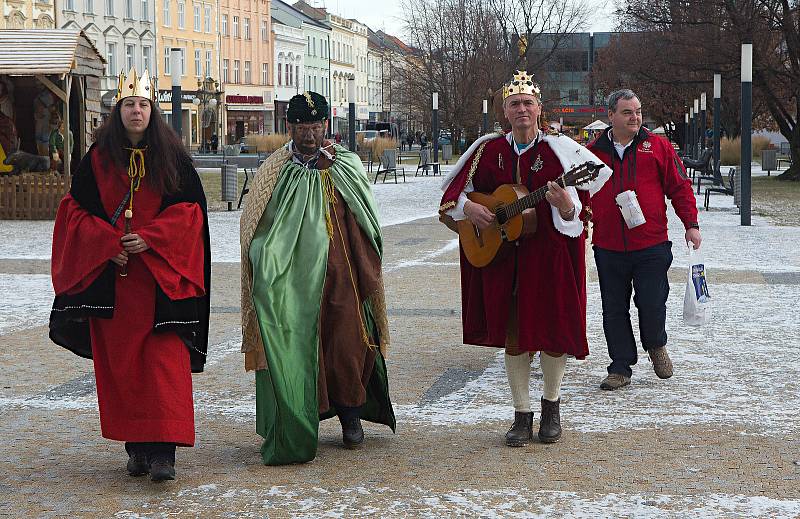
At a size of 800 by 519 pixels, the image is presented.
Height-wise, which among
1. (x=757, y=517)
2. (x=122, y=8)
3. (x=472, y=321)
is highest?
(x=122, y=8)

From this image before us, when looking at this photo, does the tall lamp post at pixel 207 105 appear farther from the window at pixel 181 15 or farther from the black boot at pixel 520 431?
the black boot at pixel 520 431

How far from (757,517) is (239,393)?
3.53 meters

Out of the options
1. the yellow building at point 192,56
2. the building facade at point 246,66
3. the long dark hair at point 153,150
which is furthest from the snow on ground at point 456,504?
the building facade at point 246,66

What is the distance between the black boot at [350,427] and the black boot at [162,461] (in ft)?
3.09

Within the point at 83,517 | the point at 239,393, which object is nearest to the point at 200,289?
the point at 83,517

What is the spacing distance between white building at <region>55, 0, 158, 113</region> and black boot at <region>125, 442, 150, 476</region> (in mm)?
54956

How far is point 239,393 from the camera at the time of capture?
307 inches

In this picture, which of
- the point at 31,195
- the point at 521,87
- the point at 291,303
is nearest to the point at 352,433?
the point at 291,303

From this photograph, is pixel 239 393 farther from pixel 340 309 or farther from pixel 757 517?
pixel 757 517

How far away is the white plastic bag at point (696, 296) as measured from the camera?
8.32m

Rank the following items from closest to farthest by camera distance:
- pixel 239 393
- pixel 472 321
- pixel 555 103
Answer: pixel 472 321, pixel 239 393, pixel 555 103

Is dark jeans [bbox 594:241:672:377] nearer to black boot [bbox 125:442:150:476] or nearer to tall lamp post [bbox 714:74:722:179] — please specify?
black boot [bbox 125:442:150:476]

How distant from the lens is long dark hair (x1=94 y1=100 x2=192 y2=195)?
18.8 ft

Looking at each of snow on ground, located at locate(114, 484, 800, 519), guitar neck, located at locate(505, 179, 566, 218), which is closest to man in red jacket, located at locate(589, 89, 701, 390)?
guitar neck, located at locate(505, 179, 566, 218)
